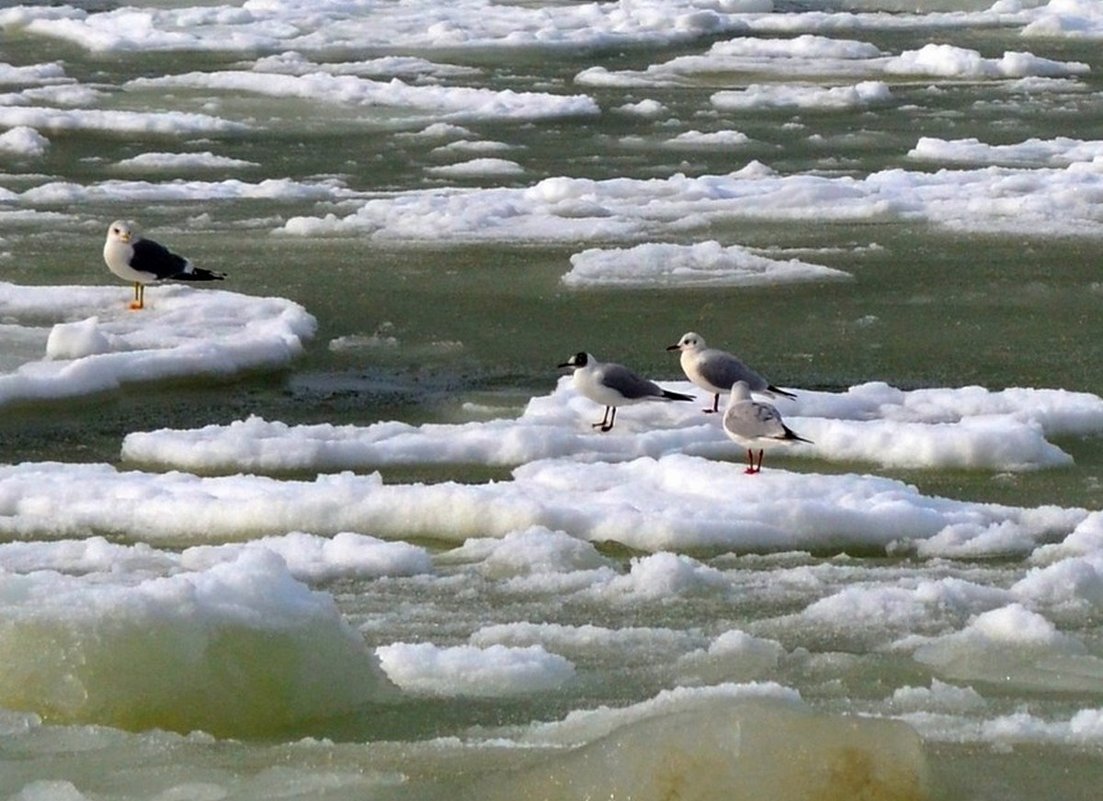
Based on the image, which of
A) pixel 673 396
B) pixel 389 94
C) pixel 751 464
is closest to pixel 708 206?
pixel 673 396

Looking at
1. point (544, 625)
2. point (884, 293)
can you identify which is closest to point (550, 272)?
point (884, 293)

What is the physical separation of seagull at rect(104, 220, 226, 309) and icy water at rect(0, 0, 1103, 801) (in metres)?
0.16

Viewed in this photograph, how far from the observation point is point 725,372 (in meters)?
7.23

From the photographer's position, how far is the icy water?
12.7 ft

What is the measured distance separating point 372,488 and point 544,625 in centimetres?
140

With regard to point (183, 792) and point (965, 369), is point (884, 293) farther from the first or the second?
point (183, 792)

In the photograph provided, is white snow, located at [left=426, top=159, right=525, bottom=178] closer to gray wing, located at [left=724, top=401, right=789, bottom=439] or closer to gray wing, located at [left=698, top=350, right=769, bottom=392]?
gray wing, located at [left=698, top=350, right=769, bottom=392]

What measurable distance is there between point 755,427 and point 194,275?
3628 mm

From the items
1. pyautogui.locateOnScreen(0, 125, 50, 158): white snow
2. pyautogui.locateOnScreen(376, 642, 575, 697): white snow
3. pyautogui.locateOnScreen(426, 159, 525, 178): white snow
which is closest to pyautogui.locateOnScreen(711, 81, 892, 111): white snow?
pyautogui.locateOnScreen(426, 159, 525, 178): white snow

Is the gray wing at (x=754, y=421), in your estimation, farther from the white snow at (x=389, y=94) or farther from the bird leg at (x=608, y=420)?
the white snow at (x=389, y=94)

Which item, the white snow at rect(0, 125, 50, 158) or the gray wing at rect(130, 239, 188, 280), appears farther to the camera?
the white snow at rect(0, 125, 50, 158)

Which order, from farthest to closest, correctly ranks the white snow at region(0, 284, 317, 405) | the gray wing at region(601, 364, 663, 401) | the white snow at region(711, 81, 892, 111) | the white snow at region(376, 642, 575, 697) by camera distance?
the white snow at region(711, 81, 892, 111)
the white snow at region(0, 284, 317, 405)
the gray wing at region(601, 364, 663, 401)
the white snow at region(376, 642, 575, 697)

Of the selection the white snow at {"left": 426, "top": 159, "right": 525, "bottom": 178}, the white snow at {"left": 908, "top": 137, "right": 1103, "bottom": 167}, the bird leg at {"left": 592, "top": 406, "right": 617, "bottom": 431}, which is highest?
the white snow at {"left": 908, "top": 137, "right": 1103, "bottom": 167}

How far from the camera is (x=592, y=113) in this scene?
51.3ft
